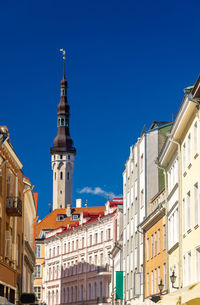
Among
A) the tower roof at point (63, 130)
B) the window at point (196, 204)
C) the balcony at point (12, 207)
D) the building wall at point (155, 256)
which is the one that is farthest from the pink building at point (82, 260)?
the window at point (196, 204)

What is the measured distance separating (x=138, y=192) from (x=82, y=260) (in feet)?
151

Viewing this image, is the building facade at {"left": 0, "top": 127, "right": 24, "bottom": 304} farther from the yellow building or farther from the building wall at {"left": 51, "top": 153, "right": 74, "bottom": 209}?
the building wall at {"left": 51, "top": 153, "right": 74, "bottom": 209}

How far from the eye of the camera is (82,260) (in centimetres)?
9406

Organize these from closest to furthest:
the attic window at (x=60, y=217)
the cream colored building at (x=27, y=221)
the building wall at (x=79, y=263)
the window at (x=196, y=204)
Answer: the window at (x=196, y=204) → the cream colored building at (x=27, y=221) → the building wall at (x=79, y=263) → the attic window at (x=60, y=217)

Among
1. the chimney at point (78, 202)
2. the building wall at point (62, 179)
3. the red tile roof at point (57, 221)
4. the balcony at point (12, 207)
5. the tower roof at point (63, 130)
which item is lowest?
the balcony at point (12, 207)

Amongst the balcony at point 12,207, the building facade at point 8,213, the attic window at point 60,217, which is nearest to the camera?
the building facade at point 8,213

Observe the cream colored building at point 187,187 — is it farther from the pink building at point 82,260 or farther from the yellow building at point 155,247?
the pink building at point 82,260

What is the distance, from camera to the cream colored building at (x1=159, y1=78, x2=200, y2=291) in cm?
2531

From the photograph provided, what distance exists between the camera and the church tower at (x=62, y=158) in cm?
15488

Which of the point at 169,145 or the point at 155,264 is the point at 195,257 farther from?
the point at 155,264

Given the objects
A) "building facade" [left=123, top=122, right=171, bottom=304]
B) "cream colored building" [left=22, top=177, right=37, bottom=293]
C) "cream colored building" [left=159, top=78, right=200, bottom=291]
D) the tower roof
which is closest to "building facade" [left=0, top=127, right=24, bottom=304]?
"cream colored building" [left=22, top=177, right=37, bottom=293]

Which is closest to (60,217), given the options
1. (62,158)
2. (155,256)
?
(62,158)

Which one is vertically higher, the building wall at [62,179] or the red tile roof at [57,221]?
the building wall at [62,179]

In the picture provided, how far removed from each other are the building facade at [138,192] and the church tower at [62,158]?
98.3 metres
